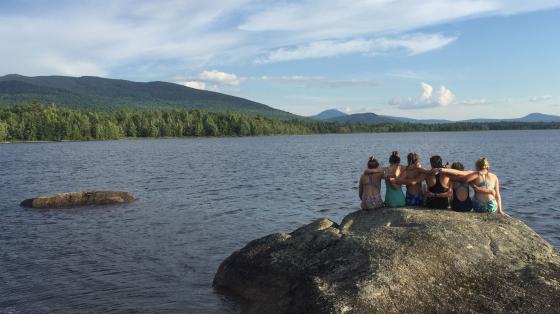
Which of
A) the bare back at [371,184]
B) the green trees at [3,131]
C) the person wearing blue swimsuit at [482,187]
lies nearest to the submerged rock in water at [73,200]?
the bare back at [371,184]

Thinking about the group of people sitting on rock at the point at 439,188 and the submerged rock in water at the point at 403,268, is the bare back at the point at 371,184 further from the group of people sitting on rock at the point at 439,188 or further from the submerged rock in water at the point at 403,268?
the submerged rock in water at the point at 403,268

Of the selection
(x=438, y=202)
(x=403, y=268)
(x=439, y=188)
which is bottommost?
(x=403, y=268)

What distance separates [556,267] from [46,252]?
53.8 ft

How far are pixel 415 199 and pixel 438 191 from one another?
34.7 inches

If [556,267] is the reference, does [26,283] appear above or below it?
below

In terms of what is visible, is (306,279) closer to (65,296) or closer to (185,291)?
(185,291)

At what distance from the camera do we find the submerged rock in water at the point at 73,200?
27.0 m

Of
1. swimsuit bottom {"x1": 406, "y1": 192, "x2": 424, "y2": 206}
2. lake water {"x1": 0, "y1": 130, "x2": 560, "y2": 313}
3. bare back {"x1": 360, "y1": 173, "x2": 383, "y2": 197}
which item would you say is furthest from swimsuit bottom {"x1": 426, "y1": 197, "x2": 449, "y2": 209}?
lake water {"x1": 0, "y1": 130, "x2": 560, "y2": 313}

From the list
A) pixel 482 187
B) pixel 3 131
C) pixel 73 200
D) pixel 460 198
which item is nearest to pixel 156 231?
pixel 73 200

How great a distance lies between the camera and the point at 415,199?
14.6m

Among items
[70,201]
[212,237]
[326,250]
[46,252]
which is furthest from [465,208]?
[70,201]

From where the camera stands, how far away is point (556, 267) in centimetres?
1024

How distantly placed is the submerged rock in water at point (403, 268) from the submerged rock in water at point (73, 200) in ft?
56.2

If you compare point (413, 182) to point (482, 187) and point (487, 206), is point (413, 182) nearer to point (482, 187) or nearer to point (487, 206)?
point (482, 187)
